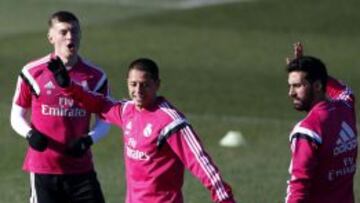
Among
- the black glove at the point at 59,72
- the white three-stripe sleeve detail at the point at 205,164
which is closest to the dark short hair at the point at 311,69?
the white three-stripe sleeve detail at the point at 205,164

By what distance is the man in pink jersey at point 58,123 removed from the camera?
36.9 feet

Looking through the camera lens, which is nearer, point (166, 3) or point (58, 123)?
point (58, 123)

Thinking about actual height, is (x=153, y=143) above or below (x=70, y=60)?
below

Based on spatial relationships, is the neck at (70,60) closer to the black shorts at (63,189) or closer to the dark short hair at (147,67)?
the black shorts at (63,189)

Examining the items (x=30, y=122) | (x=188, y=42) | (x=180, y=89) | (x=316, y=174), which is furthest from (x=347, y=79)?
(x=316, y=174)

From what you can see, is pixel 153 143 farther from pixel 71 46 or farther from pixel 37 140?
pixel 71 46

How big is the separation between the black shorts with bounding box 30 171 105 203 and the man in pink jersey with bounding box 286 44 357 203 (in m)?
2.82

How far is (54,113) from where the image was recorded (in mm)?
11312

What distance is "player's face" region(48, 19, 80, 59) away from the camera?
11109 millimetres

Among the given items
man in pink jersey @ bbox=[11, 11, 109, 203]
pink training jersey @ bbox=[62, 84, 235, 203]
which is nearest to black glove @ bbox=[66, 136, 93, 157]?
man in pink jersey @ bbox=[11, 11, 109, 203]

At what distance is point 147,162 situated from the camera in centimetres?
973

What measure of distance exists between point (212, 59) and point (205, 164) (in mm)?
21536

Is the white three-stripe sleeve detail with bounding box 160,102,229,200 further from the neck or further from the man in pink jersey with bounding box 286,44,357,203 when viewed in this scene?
the neck

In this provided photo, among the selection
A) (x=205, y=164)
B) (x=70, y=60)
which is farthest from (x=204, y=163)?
(x=70, y=60)
